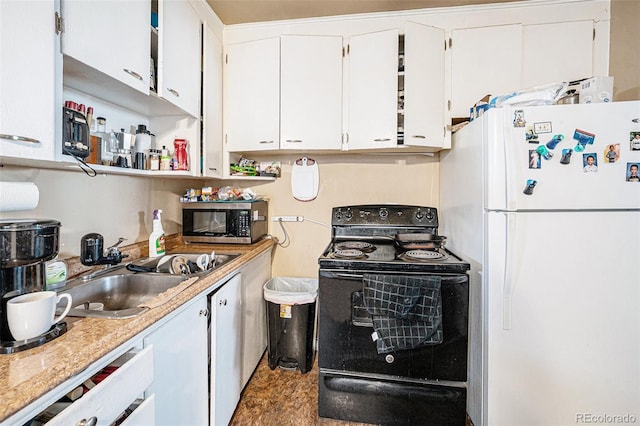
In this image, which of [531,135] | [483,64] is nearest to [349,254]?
[531,135]

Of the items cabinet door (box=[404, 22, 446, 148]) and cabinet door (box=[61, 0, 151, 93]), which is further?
cabinet door (box=[404, 22, 446, 148])

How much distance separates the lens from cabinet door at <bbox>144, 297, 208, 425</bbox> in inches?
36.6

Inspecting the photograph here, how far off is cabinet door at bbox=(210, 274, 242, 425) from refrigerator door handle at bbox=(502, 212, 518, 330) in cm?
129

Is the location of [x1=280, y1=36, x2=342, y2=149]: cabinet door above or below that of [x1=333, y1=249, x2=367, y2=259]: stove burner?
above

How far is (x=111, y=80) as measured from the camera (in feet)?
3.67

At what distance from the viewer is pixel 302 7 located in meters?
1.85

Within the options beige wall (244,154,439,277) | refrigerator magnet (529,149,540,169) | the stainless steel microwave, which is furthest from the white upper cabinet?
the stainless steel microwave

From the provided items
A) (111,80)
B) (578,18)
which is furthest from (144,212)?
(578,18)

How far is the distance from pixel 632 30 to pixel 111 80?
262 centimetres

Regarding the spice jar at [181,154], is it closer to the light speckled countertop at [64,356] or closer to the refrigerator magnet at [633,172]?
the light speckled countertop at [64,356]

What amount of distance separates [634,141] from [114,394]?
2055mm

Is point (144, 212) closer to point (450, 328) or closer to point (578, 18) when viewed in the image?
point (450, 328)

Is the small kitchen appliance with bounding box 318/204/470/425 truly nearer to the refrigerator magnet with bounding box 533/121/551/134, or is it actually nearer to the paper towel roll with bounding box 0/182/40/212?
the refrigerator magnet with bounding box 533/121/551/134

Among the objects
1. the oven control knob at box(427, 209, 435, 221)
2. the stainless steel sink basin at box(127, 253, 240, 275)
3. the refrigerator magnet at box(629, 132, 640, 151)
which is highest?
the refrigerator magnet at box(629, 132, 640, 151)
